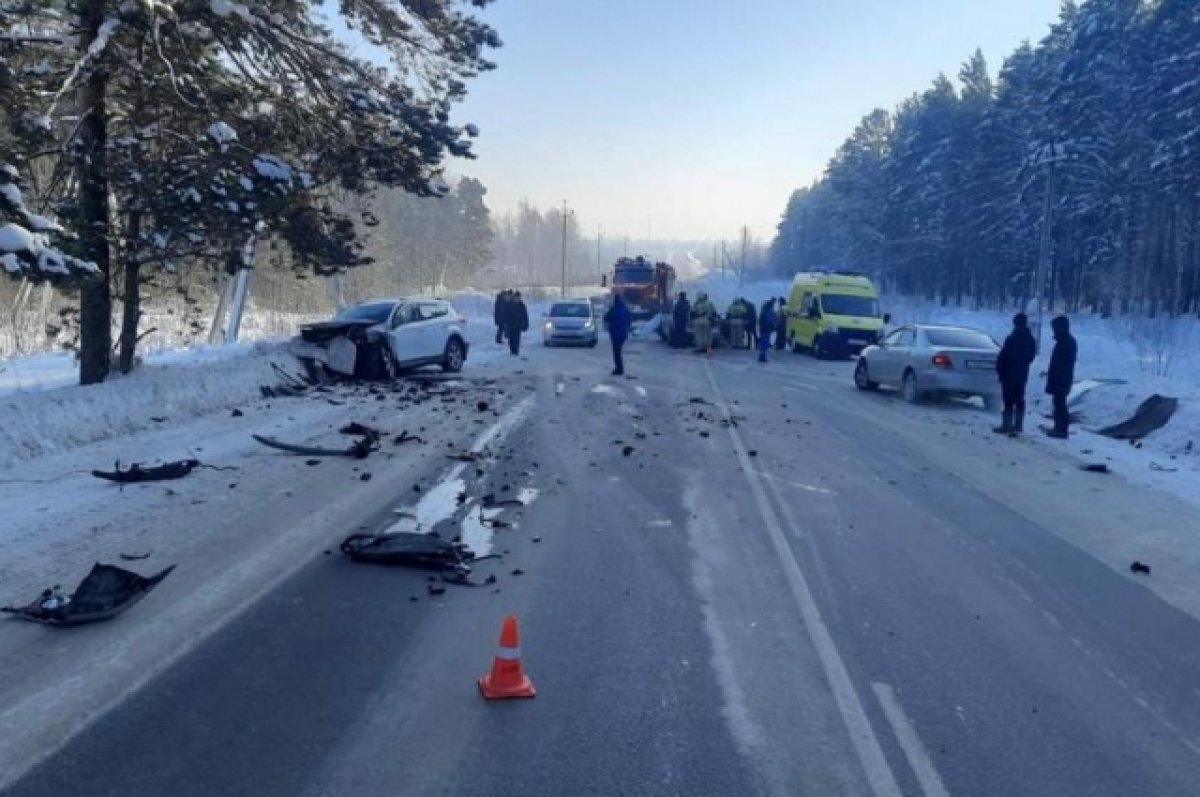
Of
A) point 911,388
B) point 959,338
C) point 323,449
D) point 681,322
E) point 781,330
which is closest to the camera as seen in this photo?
point 323,449

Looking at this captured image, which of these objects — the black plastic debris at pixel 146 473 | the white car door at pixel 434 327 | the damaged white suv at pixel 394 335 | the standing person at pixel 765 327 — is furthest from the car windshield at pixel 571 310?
the black plastic debris at pixel 146 473

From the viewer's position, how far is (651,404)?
600 inches

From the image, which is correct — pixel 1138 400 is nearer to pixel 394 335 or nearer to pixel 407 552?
pixel 407 552

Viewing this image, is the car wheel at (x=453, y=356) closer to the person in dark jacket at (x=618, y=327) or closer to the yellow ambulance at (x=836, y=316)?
the person in dark jacket at (x=618, y=327)

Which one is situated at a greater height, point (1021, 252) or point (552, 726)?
point (1021, 252)

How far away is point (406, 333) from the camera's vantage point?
18.4 m

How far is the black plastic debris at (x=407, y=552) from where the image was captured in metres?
6.13

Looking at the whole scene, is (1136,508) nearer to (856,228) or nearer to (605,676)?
(605,676)

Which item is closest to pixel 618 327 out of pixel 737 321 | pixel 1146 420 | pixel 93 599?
pixel 1146 420

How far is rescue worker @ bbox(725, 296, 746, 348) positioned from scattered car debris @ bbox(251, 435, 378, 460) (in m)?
21.2

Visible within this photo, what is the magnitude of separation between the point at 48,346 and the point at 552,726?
26178mm

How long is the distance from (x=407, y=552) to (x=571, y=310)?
25621 millimetres

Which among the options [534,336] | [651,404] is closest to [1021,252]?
[534,336]

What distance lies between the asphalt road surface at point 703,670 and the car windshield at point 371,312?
10616 mm
